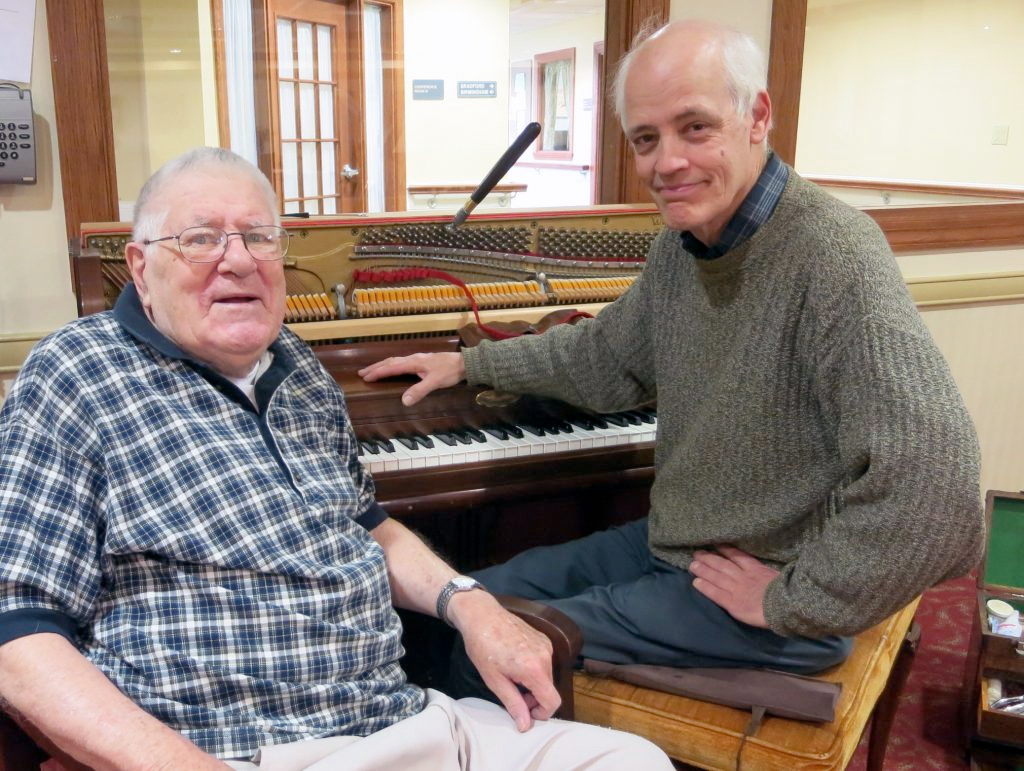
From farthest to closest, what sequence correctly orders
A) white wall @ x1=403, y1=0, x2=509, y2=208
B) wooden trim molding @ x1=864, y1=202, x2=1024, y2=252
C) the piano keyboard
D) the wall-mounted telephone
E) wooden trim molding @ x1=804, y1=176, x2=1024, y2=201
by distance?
white wall @ x1=403, y1=0, x2=509, y2=208 < wooden trim molding @ x1=804, y1=176, x2=1024, y2=201 < wooden trim molding @ x1=864, y1=202, x2=1024, y2=252 < the wall-mounted telephone < the piano keyboard

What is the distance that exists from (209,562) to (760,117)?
108 centimetres

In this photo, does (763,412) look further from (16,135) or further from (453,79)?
(453,79)

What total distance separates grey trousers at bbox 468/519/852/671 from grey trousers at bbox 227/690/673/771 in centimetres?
24

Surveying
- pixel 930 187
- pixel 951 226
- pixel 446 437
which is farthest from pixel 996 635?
pixel 930 187

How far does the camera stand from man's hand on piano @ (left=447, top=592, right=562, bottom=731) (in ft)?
4.38

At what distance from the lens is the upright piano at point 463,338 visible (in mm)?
1827

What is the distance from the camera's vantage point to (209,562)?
1.21 m

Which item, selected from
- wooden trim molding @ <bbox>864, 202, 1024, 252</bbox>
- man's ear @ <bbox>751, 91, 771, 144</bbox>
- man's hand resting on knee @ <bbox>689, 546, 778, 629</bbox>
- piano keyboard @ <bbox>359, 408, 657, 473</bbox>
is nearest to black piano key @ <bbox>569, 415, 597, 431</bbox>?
piano keyboard @ <bbox>359, 408, 657, 473</bbox>

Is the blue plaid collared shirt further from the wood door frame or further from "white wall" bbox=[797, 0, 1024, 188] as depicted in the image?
"white wall" bbox=[797, 0, 1024, 188]

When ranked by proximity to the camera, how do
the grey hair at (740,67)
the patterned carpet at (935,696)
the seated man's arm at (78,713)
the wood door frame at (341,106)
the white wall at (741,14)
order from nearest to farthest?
the seated man's arm at (78,713) < the grey hair at (740,67) < the patterned carpet at (935,696) < the white wall at (741,14) < the wood door frame at (341,106)

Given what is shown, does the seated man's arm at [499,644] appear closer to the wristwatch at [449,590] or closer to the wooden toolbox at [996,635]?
the wristwatch at [449,590]

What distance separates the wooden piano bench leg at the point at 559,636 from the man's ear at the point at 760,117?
812mm

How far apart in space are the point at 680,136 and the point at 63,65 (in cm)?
150

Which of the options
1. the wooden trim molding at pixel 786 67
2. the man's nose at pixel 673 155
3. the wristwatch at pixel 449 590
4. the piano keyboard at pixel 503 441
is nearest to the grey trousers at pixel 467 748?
the wristwatch at pixel 449 590
